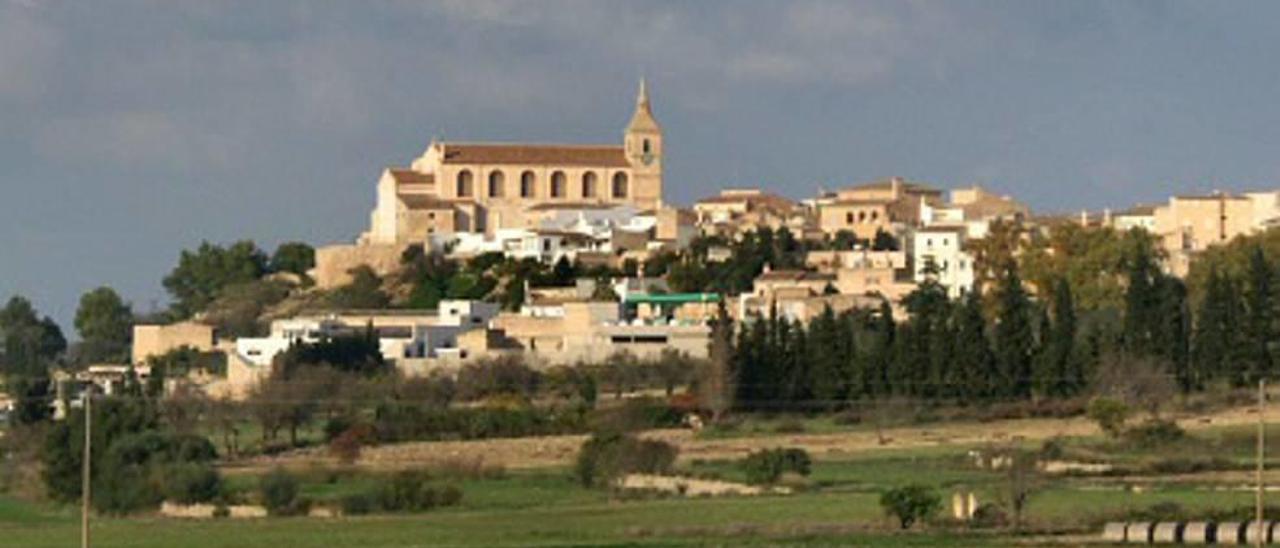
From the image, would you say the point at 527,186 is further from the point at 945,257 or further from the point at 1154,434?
the point at 1154,434

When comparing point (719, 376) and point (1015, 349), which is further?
point (719, 376)

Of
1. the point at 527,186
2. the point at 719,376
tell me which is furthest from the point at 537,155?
the point at 719,376

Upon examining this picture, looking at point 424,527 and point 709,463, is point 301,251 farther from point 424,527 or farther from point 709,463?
point 424,527

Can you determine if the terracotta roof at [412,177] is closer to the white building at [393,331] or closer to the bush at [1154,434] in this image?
the white building at [393,331]

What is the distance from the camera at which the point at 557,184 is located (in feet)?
385

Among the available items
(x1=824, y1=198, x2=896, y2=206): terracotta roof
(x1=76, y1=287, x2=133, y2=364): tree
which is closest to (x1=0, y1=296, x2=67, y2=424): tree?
(x1=76, y1=287, x2=133, y2=364): tree

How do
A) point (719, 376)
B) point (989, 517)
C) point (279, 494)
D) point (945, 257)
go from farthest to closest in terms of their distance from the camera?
point (945, 257) < point (719, 376) < point (279, 494) < point (989, 517)

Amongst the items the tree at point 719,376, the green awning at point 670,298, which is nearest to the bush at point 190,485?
the tree at point 719,376

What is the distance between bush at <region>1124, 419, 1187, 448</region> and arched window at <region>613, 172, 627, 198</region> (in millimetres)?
56496

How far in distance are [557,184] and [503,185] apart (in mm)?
2226

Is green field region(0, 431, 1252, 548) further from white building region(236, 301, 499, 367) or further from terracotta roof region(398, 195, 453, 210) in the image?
terracotta roof region(398, 195, 453, 210)

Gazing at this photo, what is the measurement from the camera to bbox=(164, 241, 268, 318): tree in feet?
386

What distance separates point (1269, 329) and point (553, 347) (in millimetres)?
21428

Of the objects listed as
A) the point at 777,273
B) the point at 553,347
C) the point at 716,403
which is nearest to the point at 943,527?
the point at 716,403
